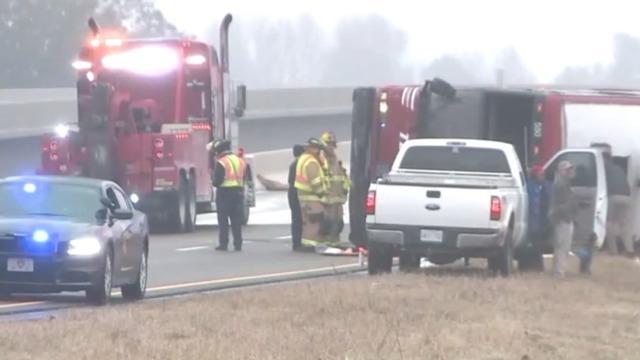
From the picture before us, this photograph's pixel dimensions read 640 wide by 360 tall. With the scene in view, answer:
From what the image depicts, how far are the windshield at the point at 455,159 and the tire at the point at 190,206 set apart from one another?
11259 mm

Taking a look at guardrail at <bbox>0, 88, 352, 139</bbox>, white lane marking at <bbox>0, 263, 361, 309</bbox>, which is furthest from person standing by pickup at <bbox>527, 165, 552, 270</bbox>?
guardrail at <bbox>0, 88, 352, 139</bbox>

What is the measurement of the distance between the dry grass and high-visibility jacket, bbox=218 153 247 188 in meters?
8.19

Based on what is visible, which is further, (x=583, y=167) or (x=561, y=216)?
(x=583, y=167)

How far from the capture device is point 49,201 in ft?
57.2

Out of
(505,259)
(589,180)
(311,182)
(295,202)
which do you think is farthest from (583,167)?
(295,202)

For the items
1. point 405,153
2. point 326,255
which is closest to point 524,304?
point 405,153

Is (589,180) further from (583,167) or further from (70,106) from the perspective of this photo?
(70,106)

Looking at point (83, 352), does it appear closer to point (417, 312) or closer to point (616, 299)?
point (417, 312)

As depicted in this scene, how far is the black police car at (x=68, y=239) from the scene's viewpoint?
16.3 meters

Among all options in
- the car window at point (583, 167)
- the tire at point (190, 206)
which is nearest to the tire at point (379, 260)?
the car window at point (583, 167)

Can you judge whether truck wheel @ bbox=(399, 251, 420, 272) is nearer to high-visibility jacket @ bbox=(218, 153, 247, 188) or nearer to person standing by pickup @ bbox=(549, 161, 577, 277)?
person standing by pickup @ bbox=(549, 161, 577, 277)

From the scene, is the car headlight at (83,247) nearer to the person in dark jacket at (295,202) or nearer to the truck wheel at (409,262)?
the truck wheel at (409,262)

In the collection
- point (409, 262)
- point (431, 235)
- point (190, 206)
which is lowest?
point (190, 206)

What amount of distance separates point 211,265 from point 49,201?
20.0 ft
